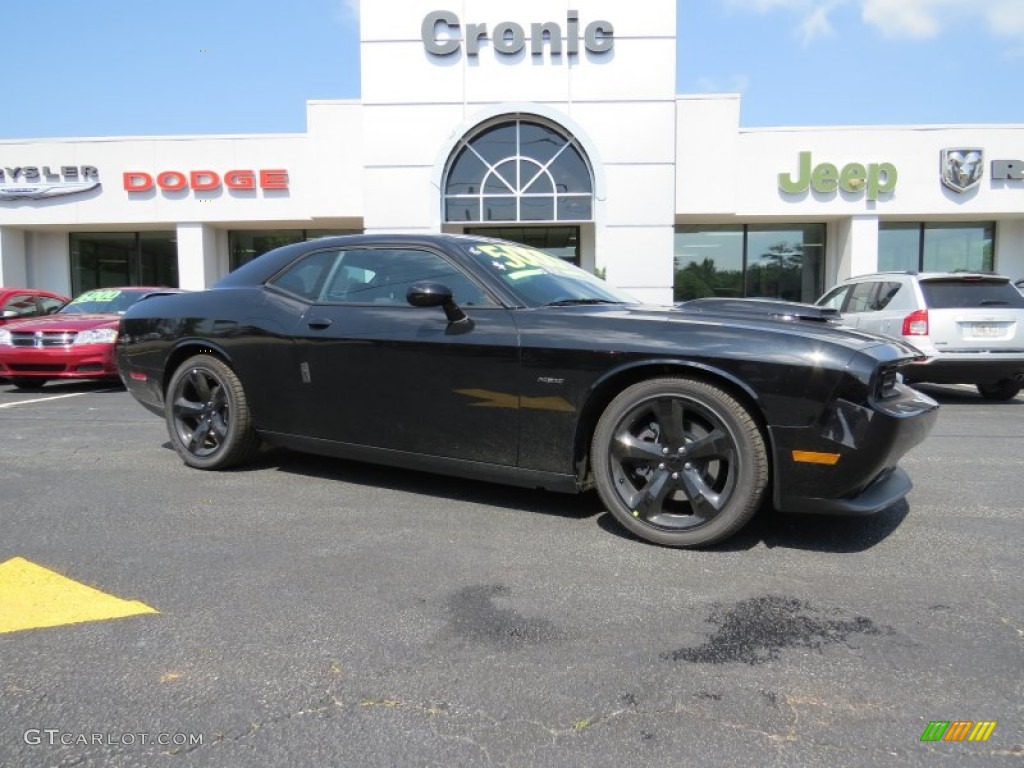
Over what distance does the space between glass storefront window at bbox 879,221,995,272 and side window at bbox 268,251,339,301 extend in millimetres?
18144

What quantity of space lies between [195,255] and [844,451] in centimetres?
1903

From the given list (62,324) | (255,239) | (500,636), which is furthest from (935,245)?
(500,636)

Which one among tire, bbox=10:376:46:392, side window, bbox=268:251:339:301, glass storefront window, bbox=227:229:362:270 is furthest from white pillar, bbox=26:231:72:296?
side window, bbox=268:251:339:301

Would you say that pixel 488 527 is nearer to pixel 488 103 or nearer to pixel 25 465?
pixel 25 465

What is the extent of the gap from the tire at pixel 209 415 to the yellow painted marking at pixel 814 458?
320cm

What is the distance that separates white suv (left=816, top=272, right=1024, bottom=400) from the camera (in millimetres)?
7809

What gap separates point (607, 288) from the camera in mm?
4555

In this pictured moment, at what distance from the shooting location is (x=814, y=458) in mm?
3047

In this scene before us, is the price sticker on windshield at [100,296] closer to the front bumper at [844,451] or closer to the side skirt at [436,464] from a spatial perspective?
the side skirt at [436,464]

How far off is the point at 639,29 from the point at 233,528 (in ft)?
51.5

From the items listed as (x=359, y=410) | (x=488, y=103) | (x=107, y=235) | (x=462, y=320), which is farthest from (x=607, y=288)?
(x=107, y=235)

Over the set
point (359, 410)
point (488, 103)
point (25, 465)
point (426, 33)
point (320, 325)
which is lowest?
point (25, 465)

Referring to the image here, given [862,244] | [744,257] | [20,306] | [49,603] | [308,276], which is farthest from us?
[744,257]

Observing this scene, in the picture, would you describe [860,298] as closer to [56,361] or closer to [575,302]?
[575,302]
